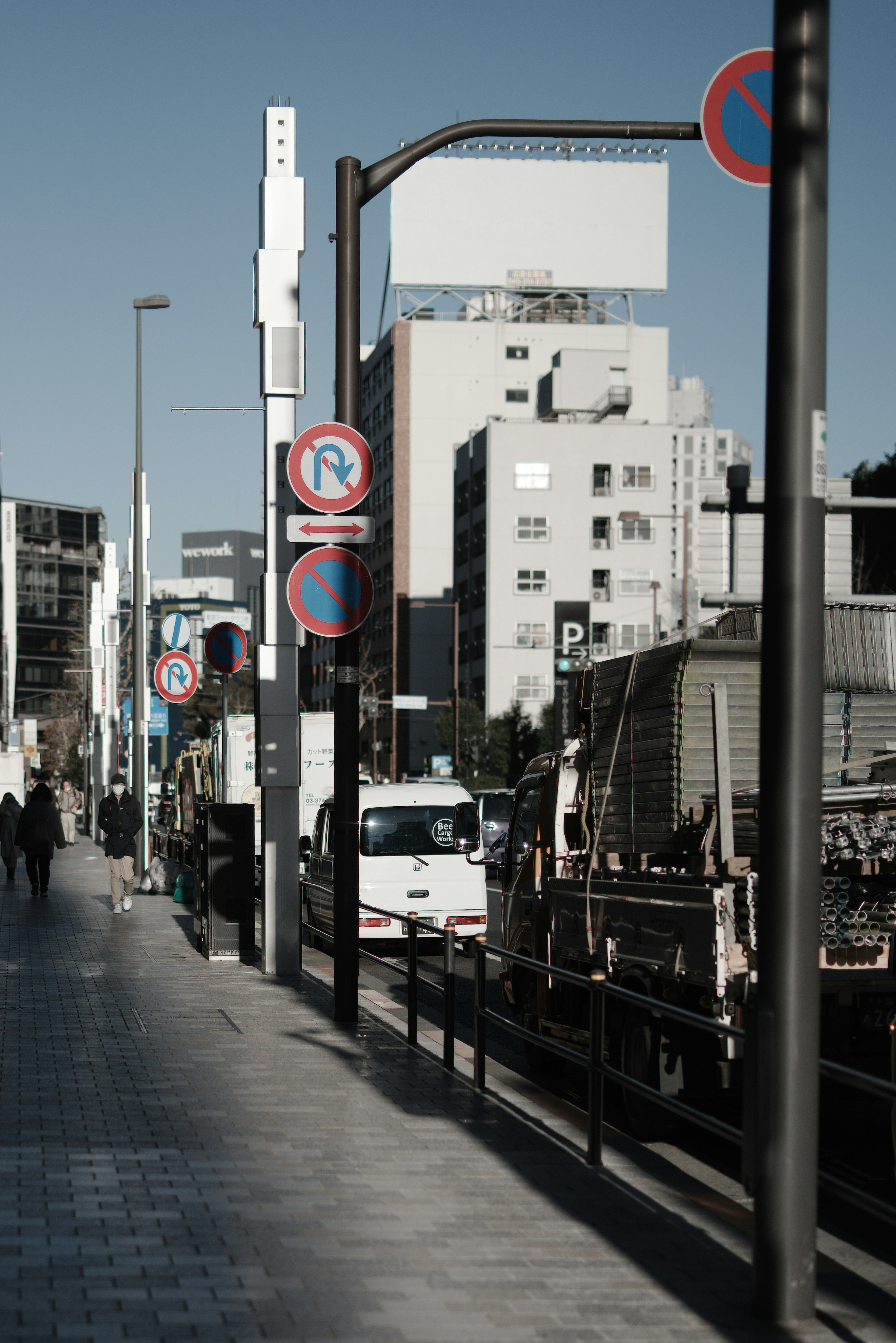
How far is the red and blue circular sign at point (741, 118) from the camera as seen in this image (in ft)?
24.2

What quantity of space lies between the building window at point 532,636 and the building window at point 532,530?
4804 millimetres

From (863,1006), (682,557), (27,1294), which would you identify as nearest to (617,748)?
(863,1006)

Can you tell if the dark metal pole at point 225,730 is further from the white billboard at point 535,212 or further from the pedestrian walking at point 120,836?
the white billboard at point 535,212

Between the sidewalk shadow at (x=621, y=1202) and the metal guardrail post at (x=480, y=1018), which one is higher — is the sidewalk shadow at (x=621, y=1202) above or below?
below

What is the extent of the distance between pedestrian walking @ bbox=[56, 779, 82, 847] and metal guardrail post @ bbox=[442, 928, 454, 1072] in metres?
36.8

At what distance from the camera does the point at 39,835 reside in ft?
84.2

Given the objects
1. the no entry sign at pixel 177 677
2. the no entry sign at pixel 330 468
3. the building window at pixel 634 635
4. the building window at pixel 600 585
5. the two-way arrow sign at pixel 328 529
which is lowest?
the no entry sign at pixel 177 677

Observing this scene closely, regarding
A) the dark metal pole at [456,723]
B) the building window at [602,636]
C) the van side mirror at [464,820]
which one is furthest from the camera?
the building window at [602,636]

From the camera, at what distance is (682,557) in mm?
102250

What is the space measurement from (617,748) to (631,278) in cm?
9776

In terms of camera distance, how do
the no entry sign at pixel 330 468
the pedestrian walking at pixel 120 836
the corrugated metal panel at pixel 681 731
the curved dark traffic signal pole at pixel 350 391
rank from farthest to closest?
the pedestrian walking at pixel 120 836 < the no entry sign at pixel 330 468 < the curved dark traffic signal pole at pixel 350 391 < the corrugated metal panel at pixel 681 731

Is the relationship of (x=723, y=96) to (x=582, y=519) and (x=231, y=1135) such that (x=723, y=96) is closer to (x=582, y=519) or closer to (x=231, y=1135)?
(x=231, y=1135)

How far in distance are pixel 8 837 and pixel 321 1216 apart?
26948 mm

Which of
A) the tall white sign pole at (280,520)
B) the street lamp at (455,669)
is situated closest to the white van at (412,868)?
the tall white sign pole at (280,520)
